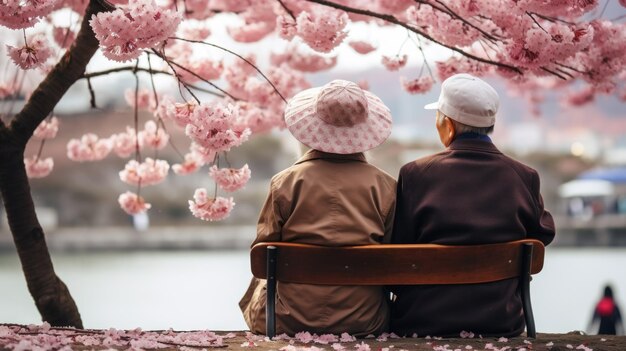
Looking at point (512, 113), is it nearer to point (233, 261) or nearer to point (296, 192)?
point (233, 261)

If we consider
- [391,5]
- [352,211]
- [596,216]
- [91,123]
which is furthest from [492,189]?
[91,123]

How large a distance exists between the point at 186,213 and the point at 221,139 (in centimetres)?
6529

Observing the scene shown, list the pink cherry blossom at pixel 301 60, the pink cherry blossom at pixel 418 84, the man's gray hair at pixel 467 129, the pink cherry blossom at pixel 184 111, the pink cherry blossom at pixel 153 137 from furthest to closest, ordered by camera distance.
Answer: the pink cherry blossom at pixel 301 60
the pink cherry blossom at pixel 153 137
the pink cherry blossom at pixel 418 84
the pink cherry blossom at pixel 184 111
the man's gray hair at pixel 467 129

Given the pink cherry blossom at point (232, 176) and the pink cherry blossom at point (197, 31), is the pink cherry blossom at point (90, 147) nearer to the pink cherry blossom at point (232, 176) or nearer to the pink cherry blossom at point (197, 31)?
the pink cherry blossom at point (197, 31)

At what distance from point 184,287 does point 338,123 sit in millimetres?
36048

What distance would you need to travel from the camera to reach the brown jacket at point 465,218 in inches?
144

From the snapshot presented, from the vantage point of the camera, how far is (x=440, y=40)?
16.8ft

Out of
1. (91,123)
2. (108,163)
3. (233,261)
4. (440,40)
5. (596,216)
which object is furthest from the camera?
(108,163)

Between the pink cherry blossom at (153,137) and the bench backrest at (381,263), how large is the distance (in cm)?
266

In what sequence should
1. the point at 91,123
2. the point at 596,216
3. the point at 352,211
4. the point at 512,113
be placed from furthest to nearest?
1. the point at 512,113
2. the point at 91,123
3. the point at 596,216
4. the point at 352,211

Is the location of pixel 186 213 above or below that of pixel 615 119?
below

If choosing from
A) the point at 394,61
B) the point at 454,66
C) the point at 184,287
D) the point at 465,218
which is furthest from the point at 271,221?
the point at 184,287

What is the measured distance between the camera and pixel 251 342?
137 inches

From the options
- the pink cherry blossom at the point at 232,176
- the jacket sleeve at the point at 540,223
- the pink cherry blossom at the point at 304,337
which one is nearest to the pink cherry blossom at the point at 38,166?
the pink cherry blossom at the point at 232,176
